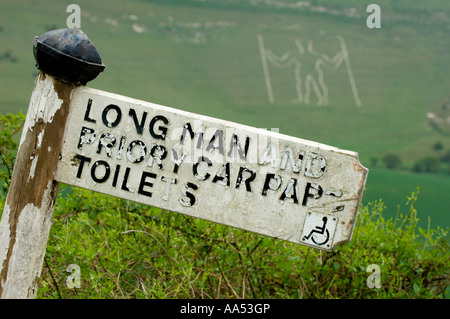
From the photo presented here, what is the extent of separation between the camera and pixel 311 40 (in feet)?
28.3

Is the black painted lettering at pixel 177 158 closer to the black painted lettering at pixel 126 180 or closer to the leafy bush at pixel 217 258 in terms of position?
the black painted lettering at pixel 126 180

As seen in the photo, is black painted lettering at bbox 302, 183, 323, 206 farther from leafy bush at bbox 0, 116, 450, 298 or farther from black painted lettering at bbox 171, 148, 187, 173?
leafy bush at bbox 0, 116, 450, 298

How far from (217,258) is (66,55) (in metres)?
1.74

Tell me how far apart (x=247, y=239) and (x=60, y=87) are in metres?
1.69

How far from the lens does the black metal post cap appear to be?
2.17m

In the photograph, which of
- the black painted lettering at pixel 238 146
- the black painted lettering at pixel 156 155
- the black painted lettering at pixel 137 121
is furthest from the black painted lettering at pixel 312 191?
the black painted lettering at pixel 137 121

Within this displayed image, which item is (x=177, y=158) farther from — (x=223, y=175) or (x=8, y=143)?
(x=8, y=143)

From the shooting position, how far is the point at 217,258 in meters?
3.54

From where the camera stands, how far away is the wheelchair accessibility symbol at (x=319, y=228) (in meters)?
2.21

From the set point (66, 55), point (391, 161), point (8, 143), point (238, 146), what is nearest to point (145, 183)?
point (238, 146)

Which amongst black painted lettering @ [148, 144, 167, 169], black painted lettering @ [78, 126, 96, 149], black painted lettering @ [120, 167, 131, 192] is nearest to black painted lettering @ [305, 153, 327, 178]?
black painted lettering @ [148, 144, 167, 169]

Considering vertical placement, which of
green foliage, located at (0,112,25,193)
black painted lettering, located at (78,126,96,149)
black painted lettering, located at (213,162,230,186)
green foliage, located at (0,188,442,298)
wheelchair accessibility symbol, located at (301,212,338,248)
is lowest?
green foliage, located at (0,188,442,298)

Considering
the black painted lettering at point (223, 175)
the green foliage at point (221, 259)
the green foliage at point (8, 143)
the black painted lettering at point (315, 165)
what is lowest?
the green foliage at point (221, 259)

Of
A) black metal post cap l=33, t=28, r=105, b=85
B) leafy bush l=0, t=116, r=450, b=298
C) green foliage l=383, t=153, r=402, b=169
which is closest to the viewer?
black metal post cap l=33, t=28, r=105, b=85
